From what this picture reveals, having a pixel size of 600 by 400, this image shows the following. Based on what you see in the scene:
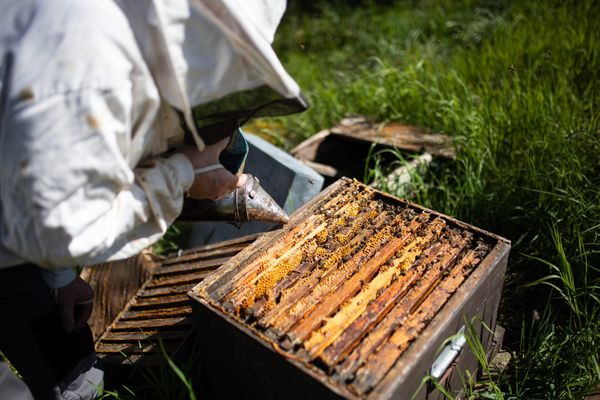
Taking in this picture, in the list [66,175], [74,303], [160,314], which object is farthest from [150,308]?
[66,175]

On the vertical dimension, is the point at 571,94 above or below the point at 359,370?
above

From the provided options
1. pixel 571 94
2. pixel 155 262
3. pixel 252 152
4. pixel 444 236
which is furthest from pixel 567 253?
pixel 155 262

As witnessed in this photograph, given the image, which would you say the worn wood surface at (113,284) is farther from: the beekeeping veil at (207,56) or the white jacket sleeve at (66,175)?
the beekeeping veil at (207,56)

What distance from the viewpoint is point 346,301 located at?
1713 mm

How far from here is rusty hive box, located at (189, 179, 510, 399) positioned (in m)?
1.52

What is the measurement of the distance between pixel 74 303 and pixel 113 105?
111 cm

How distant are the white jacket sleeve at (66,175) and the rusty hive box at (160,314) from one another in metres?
1.03

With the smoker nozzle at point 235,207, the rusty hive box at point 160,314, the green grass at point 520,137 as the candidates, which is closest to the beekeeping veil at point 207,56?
the smoker nozzle at point 235,207

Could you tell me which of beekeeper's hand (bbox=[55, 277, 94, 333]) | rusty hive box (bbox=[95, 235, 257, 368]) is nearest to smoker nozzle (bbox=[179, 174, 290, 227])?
beekeeper's hand (bbox=[55, 277, 94, 333])

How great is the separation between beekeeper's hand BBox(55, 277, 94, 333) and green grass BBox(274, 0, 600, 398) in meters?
1.80

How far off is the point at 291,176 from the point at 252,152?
1.39 ft

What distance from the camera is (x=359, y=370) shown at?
4.87ft

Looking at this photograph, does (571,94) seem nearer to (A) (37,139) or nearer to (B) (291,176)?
(B) (291,176)

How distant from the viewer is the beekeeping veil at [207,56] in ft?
4.15
